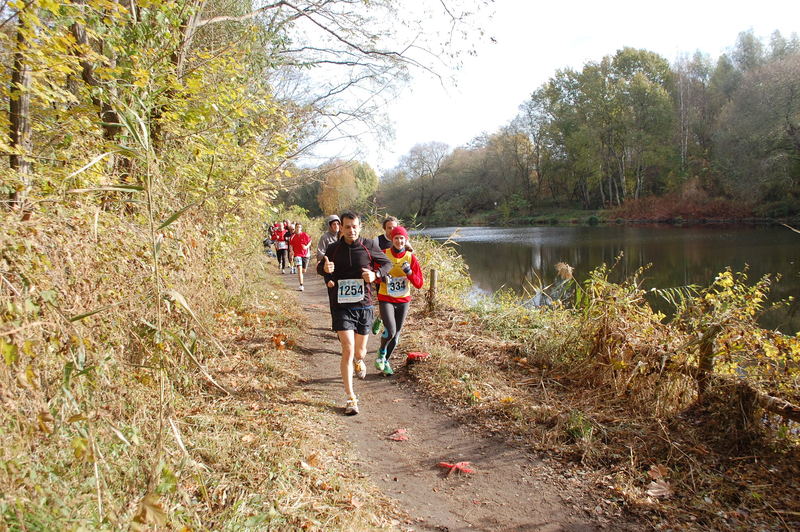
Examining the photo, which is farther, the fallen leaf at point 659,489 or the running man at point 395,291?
the running man at point 395,291

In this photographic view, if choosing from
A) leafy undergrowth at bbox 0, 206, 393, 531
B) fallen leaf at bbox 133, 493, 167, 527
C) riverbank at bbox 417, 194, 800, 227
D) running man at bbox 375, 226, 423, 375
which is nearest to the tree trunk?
leafy undergrowth at bbox 0, 206, 393, 531

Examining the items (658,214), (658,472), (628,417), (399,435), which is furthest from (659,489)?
(658,214)

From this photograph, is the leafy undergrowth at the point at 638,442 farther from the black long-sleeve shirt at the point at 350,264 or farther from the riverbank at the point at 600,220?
the riverbank at the point at 600,220

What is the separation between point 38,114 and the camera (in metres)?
4.31

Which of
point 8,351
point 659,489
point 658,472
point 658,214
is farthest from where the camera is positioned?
point 658,214

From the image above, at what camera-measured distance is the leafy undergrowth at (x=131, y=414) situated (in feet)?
6.40

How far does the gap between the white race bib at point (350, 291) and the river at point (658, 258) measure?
21.3 ft

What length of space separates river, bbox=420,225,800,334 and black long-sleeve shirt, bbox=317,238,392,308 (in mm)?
6219

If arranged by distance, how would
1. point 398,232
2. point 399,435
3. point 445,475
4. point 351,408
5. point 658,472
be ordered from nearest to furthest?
point 658,472 < point 445,475 < point 399,435 < point 351,408 < point 398,232

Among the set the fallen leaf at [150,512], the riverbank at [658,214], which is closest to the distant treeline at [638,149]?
the riverbank at [658,214]

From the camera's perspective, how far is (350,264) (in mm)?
4680

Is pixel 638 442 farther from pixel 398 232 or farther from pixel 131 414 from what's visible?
pixel 131 414

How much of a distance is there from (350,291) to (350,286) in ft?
0.17

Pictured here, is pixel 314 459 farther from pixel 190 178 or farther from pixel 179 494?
pixel 190 178
